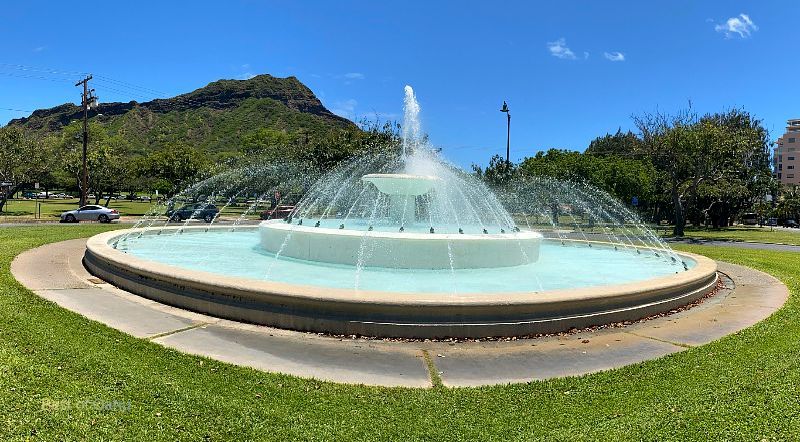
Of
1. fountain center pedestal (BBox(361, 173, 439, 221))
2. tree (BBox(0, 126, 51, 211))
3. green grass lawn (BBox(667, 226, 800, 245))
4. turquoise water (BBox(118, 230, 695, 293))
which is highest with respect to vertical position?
tree (BBox(0, 126, 51, 211))

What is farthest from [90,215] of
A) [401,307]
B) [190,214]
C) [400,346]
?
[400,346]

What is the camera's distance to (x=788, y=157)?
464 feet

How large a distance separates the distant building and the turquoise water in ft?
508

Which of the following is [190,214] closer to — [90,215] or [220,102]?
[90,215]

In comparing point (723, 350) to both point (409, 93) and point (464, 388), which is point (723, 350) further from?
point (409, 93)

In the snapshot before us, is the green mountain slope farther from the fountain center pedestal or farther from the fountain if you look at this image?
the fountain

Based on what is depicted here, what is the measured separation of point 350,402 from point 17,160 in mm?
49541

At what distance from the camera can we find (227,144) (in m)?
118

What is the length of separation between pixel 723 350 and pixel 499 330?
2610mm

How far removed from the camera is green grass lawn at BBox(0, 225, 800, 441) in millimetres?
4016

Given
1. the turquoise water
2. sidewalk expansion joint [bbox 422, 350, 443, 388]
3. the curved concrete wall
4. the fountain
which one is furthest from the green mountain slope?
sidewalk expansion joint [bbox 422, 350, 443, 388]

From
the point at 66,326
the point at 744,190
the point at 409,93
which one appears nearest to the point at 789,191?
the point at 744,190

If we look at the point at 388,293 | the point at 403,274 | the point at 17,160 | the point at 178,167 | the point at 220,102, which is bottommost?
the point at 403,274

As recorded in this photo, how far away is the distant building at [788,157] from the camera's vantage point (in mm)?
139750
